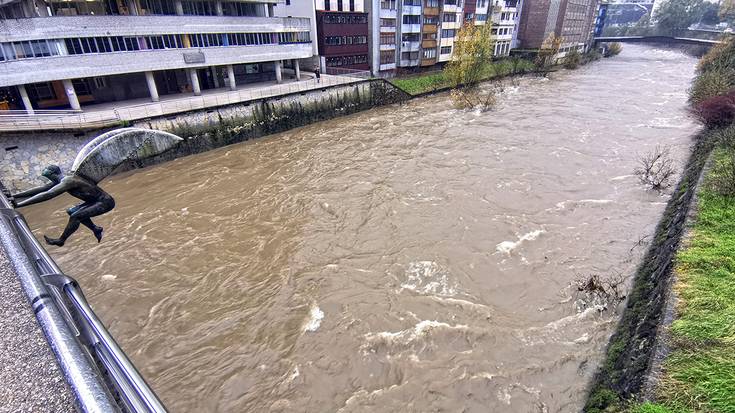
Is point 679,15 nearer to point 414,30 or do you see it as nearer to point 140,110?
point 414,30

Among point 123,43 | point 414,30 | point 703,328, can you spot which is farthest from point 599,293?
point 414,30

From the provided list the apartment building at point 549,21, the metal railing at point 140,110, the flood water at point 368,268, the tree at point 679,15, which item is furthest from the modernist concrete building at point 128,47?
the tree at point 679,15

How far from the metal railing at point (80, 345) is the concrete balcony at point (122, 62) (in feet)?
74.7

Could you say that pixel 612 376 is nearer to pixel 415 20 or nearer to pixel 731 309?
pixel 731 309

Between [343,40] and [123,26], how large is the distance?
2050cm

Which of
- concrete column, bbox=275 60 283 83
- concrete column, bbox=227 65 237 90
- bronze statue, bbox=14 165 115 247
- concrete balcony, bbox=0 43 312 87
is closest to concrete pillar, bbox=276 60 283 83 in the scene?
concrete column, bbox=275 60 283 83

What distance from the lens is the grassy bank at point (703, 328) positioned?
5.96 meters

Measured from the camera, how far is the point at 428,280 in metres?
12.3

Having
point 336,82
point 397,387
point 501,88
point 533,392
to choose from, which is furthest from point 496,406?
point 501,88

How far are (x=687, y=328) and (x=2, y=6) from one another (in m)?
36.6

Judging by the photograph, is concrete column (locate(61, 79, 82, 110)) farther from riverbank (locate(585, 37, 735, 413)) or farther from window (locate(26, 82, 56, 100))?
riverbank (locate(585, 37, 735, 413))

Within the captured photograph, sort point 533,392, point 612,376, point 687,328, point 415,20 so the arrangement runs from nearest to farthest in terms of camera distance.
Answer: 1. point 687,328
2. point 612,376
3. point 533,392
4. point 415,20

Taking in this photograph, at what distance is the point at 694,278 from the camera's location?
28.5 ft

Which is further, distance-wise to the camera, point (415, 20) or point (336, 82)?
point (415, 20)
